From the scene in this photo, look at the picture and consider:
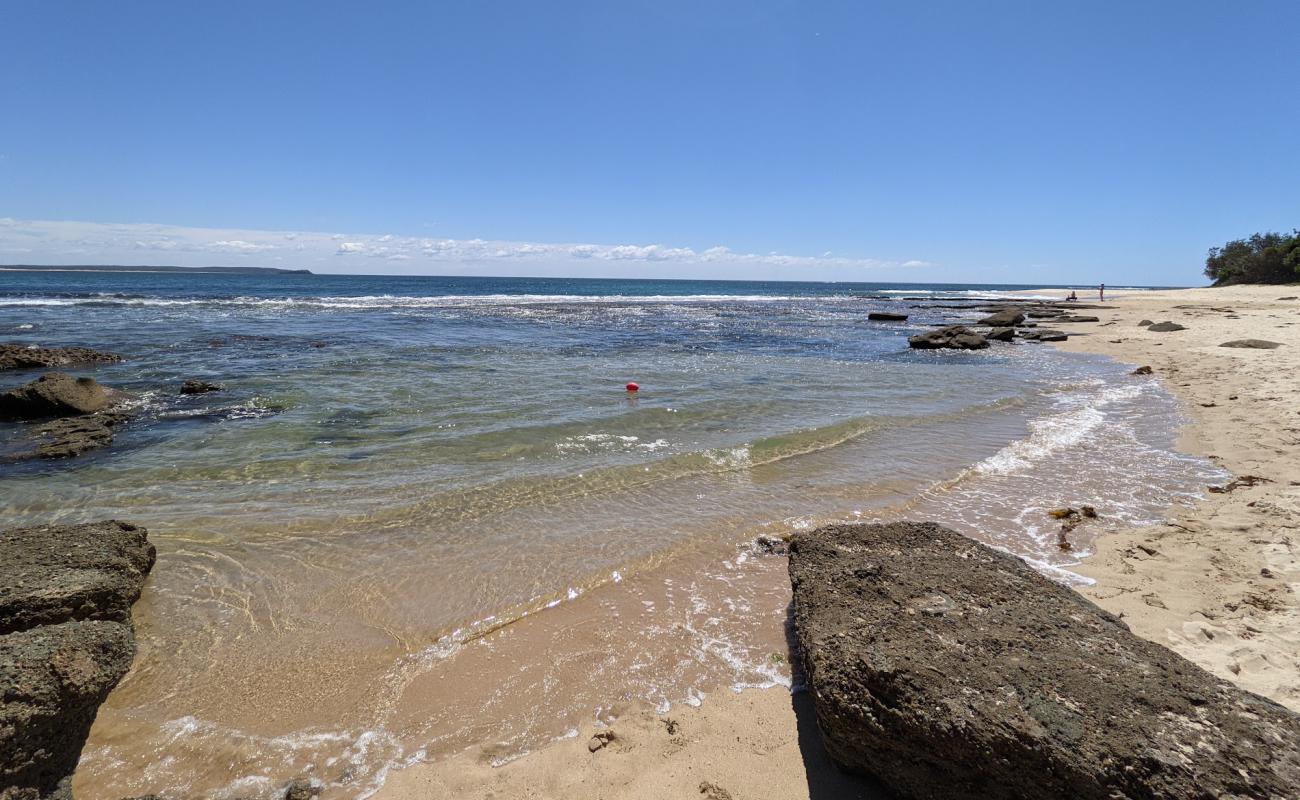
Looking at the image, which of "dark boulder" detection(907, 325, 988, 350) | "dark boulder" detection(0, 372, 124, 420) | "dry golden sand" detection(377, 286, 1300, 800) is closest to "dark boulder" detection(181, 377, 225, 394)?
"dark boulder" detection(0, 372, 124, 420)

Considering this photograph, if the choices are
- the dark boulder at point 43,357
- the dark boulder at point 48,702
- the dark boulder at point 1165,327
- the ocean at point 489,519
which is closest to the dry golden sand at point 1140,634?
the ocean at point 489,519

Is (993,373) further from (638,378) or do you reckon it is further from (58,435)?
(58,435)

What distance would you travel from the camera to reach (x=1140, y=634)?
4.05 m

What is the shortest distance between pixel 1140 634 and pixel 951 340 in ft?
70.5

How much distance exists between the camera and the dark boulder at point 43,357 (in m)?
15.2

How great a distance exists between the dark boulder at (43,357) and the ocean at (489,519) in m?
1.97

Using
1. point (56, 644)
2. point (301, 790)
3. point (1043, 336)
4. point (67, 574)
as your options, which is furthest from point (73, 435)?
point (1043, 336)

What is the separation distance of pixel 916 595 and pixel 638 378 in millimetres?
12380

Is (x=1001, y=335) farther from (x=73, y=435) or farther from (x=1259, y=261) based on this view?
(x=1259, y=261)

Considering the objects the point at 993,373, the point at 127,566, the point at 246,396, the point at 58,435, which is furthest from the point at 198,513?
the point at 993,373

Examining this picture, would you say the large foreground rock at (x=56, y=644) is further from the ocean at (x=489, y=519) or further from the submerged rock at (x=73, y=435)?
the submerged rock at (x=73, y=435)

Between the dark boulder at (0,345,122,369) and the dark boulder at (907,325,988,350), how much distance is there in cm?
2680

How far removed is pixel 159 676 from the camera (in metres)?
3.94

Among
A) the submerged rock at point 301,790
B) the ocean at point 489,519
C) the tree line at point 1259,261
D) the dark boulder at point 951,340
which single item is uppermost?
the tree line at point 1259,261
